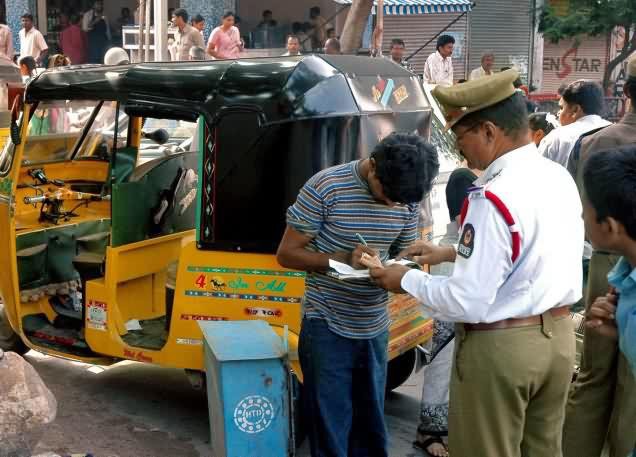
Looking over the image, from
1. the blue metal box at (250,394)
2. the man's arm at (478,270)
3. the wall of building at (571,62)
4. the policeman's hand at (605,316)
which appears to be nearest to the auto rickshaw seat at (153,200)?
the blue metal box at (250,394)

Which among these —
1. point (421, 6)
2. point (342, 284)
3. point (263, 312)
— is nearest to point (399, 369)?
point (263, 312)

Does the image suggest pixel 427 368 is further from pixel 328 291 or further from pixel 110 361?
pixel 110 361

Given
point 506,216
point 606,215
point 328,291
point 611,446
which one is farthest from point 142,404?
point 606,215

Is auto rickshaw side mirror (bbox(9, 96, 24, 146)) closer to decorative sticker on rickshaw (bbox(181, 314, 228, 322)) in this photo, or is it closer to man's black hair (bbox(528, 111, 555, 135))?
decorative sticker on rickshaw (bbox(181, 314, 228, 322))

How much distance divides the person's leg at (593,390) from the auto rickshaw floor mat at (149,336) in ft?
7.00

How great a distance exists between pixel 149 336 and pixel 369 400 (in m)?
1.76

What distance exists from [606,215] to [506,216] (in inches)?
14.3

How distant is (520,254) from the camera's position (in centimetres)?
280

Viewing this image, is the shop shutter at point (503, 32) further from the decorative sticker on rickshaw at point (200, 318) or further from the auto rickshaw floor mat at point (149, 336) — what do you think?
the decorative sticker on rickshaw at point (200, 318)

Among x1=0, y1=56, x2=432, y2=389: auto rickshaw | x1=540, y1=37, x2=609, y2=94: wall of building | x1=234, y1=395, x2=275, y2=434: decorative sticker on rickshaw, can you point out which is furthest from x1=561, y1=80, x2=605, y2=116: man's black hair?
x1=540, y1=37, x2=609, y2=94: wall of building

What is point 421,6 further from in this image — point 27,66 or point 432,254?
point 432,254

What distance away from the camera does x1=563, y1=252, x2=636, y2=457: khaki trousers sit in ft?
13.0

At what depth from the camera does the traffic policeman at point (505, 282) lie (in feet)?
9.12

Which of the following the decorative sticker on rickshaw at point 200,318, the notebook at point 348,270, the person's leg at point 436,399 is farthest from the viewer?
the person's leg at point 436,399
